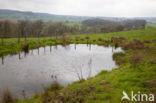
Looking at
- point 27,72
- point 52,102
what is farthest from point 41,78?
point 52,102

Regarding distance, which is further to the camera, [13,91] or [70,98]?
[13,91]

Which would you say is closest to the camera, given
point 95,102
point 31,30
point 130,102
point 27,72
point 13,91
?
point 130,102

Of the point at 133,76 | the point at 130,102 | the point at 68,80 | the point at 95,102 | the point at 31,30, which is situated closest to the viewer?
the point at 130,102

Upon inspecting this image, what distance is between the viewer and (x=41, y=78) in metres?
12.1

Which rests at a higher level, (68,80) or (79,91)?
(79,91)

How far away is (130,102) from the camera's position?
5.97 m

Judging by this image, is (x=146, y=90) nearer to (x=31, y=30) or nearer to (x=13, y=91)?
(x=13, y=91)

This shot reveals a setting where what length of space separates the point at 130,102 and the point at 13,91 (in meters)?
8.89

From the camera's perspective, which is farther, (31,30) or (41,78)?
(31,30)

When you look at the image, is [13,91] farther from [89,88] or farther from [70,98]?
[89,88]

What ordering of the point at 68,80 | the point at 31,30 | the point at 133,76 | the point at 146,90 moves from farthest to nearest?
the point at 31,30 < the point at 68,80 < the point at 133,76 < the point at 146,90

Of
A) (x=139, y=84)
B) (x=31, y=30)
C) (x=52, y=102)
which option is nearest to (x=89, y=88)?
(x=52, y=102)

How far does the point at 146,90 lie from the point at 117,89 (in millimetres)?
1638

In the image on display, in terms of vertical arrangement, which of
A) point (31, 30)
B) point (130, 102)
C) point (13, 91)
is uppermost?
point (31, 30)
